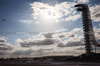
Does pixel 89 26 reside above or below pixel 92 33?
above

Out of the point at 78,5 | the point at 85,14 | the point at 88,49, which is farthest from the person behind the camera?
the point at 78,5

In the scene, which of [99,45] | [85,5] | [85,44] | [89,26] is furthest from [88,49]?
[85,5]

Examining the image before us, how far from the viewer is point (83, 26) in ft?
277

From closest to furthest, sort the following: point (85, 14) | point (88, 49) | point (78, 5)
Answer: point (88, 49) → point (85, 14) → point (78, 5)

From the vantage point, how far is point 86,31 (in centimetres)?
8256

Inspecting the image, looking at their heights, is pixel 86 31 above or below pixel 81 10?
below

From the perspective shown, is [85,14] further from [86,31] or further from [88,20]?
Answer: [86,31]

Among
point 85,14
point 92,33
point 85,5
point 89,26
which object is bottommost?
point 92,33

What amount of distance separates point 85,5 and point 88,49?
3471 cm

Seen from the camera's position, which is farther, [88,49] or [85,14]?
[85,14]

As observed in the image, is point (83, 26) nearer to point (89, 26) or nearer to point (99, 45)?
point (89, 26)

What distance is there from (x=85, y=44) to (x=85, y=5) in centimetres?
3115

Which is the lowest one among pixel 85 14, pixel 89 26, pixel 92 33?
pixel 92 33

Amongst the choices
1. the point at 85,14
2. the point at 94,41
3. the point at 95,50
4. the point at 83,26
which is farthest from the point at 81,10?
the point at 95,50
